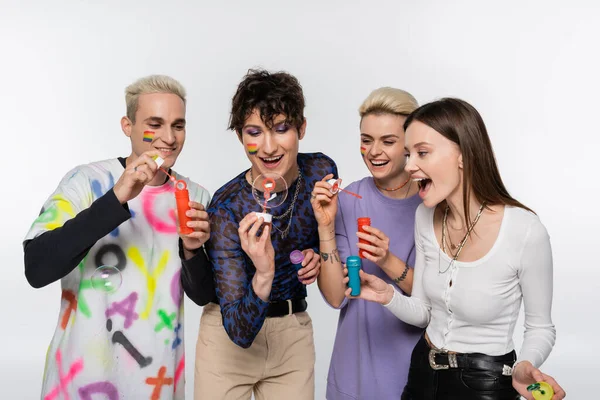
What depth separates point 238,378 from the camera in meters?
3.22

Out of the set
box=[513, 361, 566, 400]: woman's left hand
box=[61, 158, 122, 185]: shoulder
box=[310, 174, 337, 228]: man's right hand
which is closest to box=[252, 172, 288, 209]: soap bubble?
box=[310, 174, 337, 228]: man's right hand

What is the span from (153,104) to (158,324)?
953mm

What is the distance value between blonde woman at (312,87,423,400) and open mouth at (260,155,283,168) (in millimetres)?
329

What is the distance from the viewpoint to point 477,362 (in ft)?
8.98

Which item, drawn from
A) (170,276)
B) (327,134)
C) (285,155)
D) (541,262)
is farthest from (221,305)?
(327,134)

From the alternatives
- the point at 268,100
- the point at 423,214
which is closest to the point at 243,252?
the point at 268,100

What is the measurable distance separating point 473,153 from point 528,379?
855 mm

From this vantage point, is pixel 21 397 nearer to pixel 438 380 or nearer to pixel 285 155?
pixel 285 155

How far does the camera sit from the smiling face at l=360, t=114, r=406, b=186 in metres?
3.35

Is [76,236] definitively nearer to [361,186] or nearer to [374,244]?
[374,244]

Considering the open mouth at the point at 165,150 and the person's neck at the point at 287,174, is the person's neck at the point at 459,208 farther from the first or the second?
the open mouth at the point at 165,150

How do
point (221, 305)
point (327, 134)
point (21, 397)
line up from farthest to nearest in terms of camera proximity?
point (327, 134)
point (21, 397)
point (221, 305)

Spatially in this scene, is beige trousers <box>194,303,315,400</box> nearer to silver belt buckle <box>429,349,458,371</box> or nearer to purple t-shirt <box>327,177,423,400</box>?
purple t-shirt <box>327,177,423,400</box>

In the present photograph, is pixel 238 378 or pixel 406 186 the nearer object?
pixel 238 378
